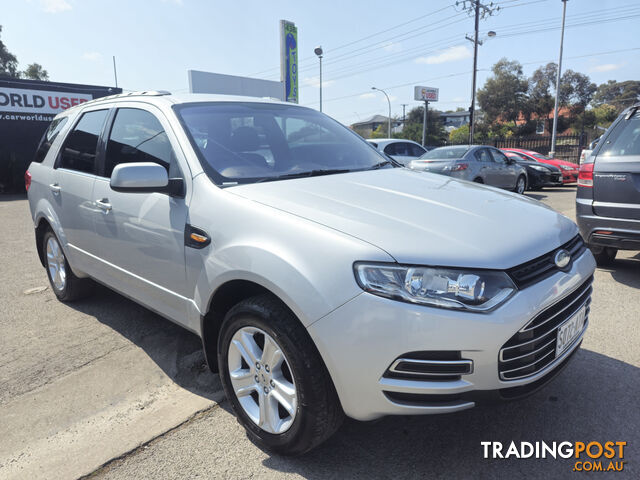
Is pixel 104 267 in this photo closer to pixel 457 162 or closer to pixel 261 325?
pixel 261 325

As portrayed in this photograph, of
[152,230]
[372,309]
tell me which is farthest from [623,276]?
[152,230]

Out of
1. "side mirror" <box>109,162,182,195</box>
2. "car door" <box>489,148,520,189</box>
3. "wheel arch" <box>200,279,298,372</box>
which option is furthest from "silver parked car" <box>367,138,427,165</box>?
"wheel arch" <box>200,279,298,372</box>

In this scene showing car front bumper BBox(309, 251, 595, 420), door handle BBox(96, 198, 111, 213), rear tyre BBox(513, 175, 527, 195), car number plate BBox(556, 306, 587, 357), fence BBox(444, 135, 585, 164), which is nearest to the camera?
car front bumper BBox(309, 251, 595, 420)

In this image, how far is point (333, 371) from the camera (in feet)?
5.96

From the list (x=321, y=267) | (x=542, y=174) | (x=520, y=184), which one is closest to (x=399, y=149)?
(x=520, y=184)

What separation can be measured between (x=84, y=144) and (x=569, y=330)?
3551mm

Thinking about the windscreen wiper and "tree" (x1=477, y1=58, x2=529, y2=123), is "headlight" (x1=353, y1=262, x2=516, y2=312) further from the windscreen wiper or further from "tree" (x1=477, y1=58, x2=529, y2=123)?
"tree" (x1=477, y1=58, x2=529, y2=123)

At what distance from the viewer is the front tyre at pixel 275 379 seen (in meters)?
1.90

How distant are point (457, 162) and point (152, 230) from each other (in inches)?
354

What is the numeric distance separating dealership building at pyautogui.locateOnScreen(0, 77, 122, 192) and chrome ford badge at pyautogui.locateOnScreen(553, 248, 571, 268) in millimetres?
16343

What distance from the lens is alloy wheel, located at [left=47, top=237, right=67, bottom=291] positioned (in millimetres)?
4139

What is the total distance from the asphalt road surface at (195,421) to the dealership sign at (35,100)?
46.3 feet

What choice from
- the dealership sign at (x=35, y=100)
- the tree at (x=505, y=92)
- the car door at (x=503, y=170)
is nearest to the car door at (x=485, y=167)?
the car door at (x=503, y=170)

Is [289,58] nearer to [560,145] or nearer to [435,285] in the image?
[560,145]
